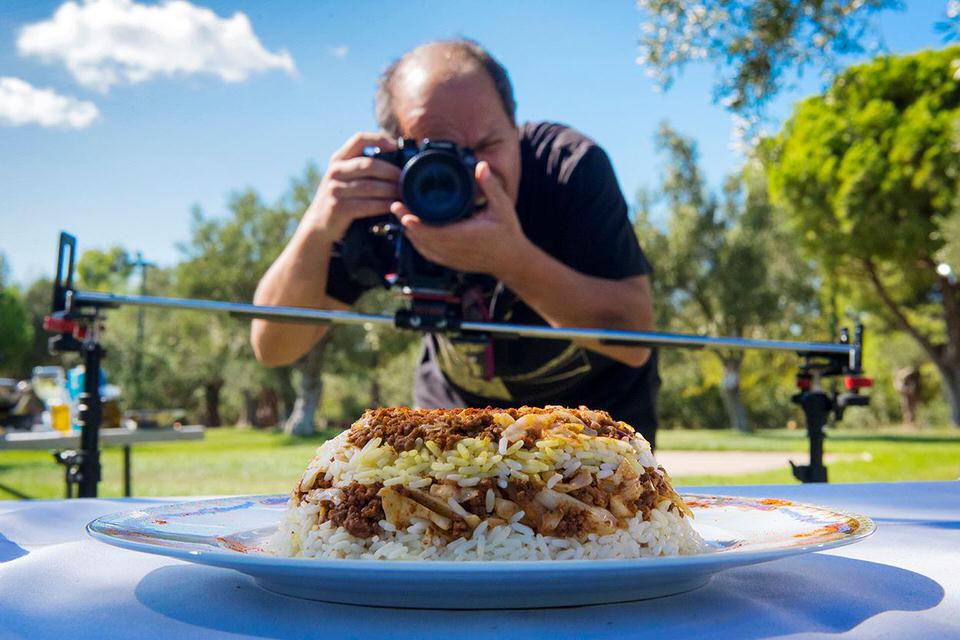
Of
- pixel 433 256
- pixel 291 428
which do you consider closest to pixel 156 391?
pixel 291 428

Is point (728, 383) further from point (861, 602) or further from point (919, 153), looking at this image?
point (861, 602)

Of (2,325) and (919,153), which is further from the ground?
(919,153)

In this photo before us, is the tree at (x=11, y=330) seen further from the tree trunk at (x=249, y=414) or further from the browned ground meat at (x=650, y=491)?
the browned ground meat at (x=650, y=491)

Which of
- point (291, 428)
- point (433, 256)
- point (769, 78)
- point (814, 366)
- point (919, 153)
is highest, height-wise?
point (919, 153)

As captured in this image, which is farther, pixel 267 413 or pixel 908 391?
pixel 267 413

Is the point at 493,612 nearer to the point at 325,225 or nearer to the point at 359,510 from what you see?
the point at 359,510

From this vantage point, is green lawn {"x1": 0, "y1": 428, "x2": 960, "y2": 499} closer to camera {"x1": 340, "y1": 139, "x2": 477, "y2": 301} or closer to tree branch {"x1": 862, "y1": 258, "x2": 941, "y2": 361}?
tree branch {"x1": 862, "y1": 258, "x2": 941, "y2": 361}

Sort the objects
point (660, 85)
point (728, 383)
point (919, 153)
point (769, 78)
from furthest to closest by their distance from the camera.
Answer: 1. point (728, 383)
2. point (919, 153)
3. point (660, 85)
4. point (769, 78)

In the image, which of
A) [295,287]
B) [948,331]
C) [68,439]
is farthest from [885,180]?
[295,287]

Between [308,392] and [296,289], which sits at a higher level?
[296,289]
